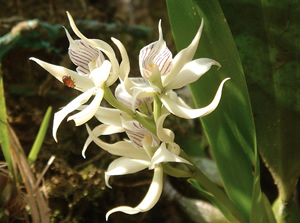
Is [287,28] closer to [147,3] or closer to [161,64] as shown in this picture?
[161,64]

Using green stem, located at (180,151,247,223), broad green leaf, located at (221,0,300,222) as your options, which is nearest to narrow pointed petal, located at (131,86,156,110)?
green stem, located at (180,151,247,223)

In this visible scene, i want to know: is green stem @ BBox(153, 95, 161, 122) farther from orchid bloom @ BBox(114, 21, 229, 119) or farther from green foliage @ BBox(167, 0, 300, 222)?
green foliage @ BBox(167, 0, 300, 222)

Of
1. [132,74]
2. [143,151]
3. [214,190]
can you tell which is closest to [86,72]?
[143,151]

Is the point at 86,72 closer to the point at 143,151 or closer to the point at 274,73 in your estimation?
the point at 143,151

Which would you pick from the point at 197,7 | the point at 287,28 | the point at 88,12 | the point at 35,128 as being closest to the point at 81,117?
the point at 197,7

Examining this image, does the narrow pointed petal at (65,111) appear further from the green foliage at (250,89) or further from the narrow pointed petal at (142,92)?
the green foliage at (250,89)

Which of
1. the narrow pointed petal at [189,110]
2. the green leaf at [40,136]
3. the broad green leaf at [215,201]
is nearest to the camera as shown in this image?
the narrow pointed petal at [189,110]

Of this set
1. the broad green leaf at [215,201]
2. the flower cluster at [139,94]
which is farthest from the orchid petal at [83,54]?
the broad green leaf at [215,201]
